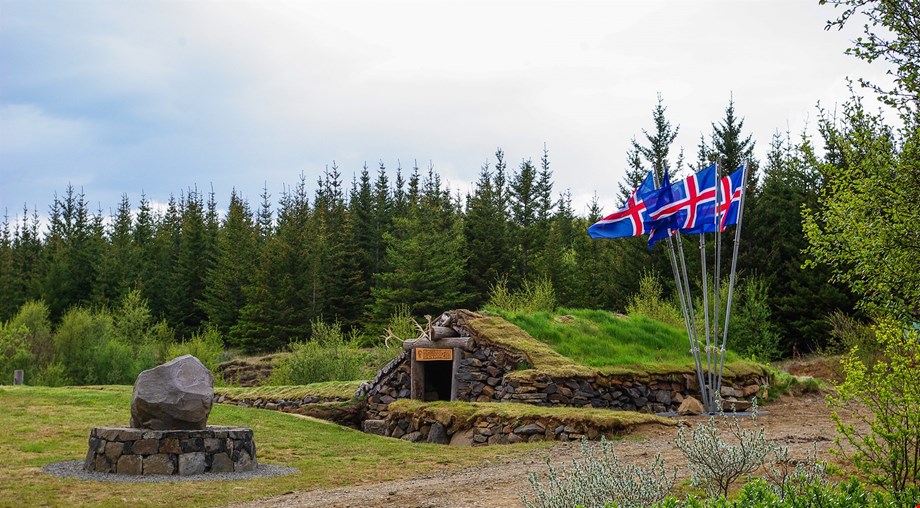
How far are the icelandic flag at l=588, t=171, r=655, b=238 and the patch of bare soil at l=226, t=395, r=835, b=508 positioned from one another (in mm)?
3575

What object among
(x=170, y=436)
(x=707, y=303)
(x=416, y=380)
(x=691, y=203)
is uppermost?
(x=691, y=203)

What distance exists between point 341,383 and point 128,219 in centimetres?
4258

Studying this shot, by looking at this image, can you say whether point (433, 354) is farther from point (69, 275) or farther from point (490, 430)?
point (69, 275)

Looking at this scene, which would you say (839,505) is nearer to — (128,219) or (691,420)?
(691,420)

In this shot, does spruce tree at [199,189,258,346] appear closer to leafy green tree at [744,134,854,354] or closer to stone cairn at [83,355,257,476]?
leafy green tree at [744,134,854,354]

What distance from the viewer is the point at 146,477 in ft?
33.7

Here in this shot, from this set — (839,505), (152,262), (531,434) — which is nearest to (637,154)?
(531,434)

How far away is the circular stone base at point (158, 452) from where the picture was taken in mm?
10523

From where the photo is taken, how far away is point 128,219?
57.1 meters

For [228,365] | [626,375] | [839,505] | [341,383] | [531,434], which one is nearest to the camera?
[839,505]

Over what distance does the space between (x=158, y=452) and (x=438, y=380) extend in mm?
9448

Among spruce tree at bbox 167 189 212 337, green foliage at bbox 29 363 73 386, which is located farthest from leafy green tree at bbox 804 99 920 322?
spruce tree at bbox 167 189 212 337

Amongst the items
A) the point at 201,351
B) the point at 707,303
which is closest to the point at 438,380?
the point at 707,303

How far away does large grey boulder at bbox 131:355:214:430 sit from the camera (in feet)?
35.2
